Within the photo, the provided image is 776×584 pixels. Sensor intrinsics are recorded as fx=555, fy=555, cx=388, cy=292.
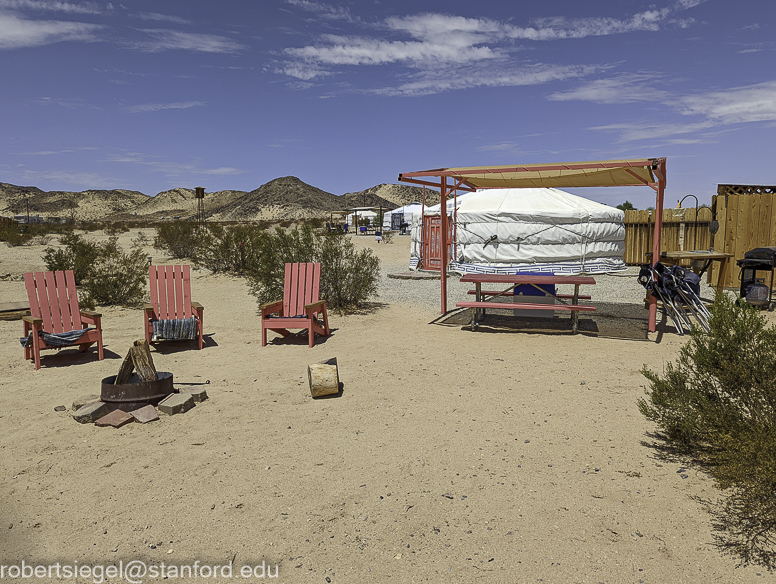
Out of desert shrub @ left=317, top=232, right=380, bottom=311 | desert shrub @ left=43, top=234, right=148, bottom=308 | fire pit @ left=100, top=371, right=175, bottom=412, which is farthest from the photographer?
desert shrub @ left=43, top=234, right=148, bottom=308

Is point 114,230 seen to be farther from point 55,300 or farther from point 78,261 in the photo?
point 55,300

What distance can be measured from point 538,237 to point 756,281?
6.29 meters

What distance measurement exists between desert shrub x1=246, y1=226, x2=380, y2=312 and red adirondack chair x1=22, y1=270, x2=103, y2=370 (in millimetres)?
3138

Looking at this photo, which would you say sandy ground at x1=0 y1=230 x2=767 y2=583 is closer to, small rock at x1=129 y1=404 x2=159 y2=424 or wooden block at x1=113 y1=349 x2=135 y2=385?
small rock at x1=129 y1=404 x2=159 y2=424

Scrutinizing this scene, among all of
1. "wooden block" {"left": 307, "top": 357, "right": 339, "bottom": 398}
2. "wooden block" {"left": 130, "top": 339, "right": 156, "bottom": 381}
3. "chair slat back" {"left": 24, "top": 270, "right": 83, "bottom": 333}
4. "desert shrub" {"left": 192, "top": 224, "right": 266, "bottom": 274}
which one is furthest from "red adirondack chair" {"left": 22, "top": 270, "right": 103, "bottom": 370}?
"desert shrub" {"left": 192, "top": 224, "right": 266, "bottom": 274}

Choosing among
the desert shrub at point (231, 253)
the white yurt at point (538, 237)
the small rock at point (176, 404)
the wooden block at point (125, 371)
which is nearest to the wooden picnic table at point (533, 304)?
the small rock at point (176, 404)

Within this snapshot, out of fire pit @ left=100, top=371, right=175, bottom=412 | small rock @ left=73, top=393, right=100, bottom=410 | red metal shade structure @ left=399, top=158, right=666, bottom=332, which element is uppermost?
red metal shade structure @ left=399, top=158, right=666, bottom=332

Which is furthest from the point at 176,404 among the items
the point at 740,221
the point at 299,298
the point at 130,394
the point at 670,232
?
the point at 670,232

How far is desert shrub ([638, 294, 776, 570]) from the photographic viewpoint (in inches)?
94.8

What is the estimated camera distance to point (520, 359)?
5.45 m

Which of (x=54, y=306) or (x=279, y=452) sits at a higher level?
(x=54, y=306)

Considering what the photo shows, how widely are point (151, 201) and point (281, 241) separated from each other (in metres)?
101

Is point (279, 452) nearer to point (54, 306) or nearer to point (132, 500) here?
point (132, 500)

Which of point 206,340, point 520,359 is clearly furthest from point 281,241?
point 520,359
